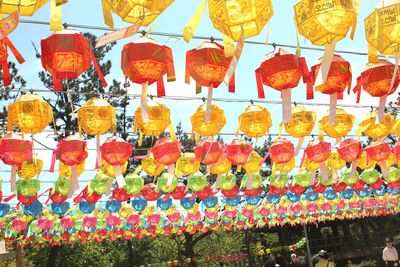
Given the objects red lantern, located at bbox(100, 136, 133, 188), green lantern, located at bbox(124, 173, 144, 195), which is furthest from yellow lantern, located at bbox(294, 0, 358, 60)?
green lantern, located at bbox(124, 173, 144, 195)

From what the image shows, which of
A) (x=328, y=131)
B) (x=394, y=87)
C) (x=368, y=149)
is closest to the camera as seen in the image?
(x=394, y=87)

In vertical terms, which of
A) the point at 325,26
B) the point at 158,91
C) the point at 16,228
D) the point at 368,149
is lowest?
the point at 16,228

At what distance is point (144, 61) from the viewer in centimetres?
346

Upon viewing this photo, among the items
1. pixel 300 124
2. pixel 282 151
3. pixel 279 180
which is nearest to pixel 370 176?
pixel 279 180

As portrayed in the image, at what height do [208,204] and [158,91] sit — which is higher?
[158,91]

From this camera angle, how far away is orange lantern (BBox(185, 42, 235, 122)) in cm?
368

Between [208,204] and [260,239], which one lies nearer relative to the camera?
[208,204]

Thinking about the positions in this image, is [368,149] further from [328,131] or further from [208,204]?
[208,204]

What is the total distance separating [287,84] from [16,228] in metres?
7.49

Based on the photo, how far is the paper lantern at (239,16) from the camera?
270 centimetres

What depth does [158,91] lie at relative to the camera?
394cm

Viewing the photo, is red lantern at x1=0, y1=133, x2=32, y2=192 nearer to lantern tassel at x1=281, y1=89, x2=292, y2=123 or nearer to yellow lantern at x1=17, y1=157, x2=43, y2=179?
yellow lantern at x1=17, y1=157, x2=43, y2=179

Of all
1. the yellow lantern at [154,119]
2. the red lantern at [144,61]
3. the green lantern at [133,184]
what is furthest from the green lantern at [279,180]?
the red lantern at [144,61]

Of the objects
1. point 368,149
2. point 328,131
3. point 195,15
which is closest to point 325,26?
point 195,15
